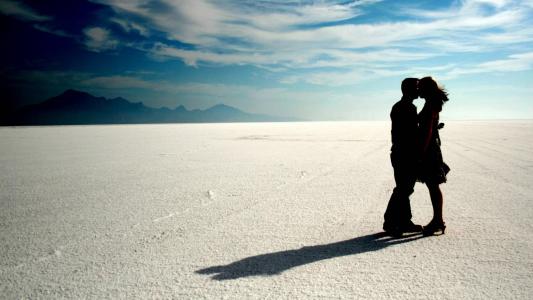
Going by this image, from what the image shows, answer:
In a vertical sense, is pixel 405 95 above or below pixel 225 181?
above

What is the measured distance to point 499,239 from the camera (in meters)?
4.34

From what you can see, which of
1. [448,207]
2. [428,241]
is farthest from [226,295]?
[448,207]

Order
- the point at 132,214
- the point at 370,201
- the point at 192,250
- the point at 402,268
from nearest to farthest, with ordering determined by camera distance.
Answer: the point at 402,268
the point at 192,250
the point at 132,214
the point at 370,201

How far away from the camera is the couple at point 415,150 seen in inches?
169

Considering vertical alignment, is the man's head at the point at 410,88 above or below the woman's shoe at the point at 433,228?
above

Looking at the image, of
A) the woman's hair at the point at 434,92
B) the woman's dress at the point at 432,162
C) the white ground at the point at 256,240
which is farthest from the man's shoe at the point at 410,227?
the woman's hair at the point at 434,92

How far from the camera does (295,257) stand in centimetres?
385

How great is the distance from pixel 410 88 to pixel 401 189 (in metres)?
1.24

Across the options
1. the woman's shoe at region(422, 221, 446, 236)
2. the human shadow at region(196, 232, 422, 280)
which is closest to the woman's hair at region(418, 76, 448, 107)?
the woman's shoe at region(422, 221, 446, 236)

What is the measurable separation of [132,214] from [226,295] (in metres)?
3.20

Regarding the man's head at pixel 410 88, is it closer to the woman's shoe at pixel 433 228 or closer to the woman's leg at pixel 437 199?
the woman's leg at pixel 437 199

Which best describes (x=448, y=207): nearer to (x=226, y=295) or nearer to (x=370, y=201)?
(x=370, y=201)

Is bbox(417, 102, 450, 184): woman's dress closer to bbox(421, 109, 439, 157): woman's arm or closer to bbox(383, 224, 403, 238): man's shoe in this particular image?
bbox(421, 109, 439, 157): woman's arm

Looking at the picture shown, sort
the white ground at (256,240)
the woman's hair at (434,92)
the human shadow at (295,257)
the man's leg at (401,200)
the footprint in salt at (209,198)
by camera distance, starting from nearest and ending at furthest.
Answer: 1. the white ground at (256,240)
2. the human shadow at (295,257)
3. the woman's hair at (434,92)
4. the man's leg at (401,200)
5. the footprint in salt at (209,198)
